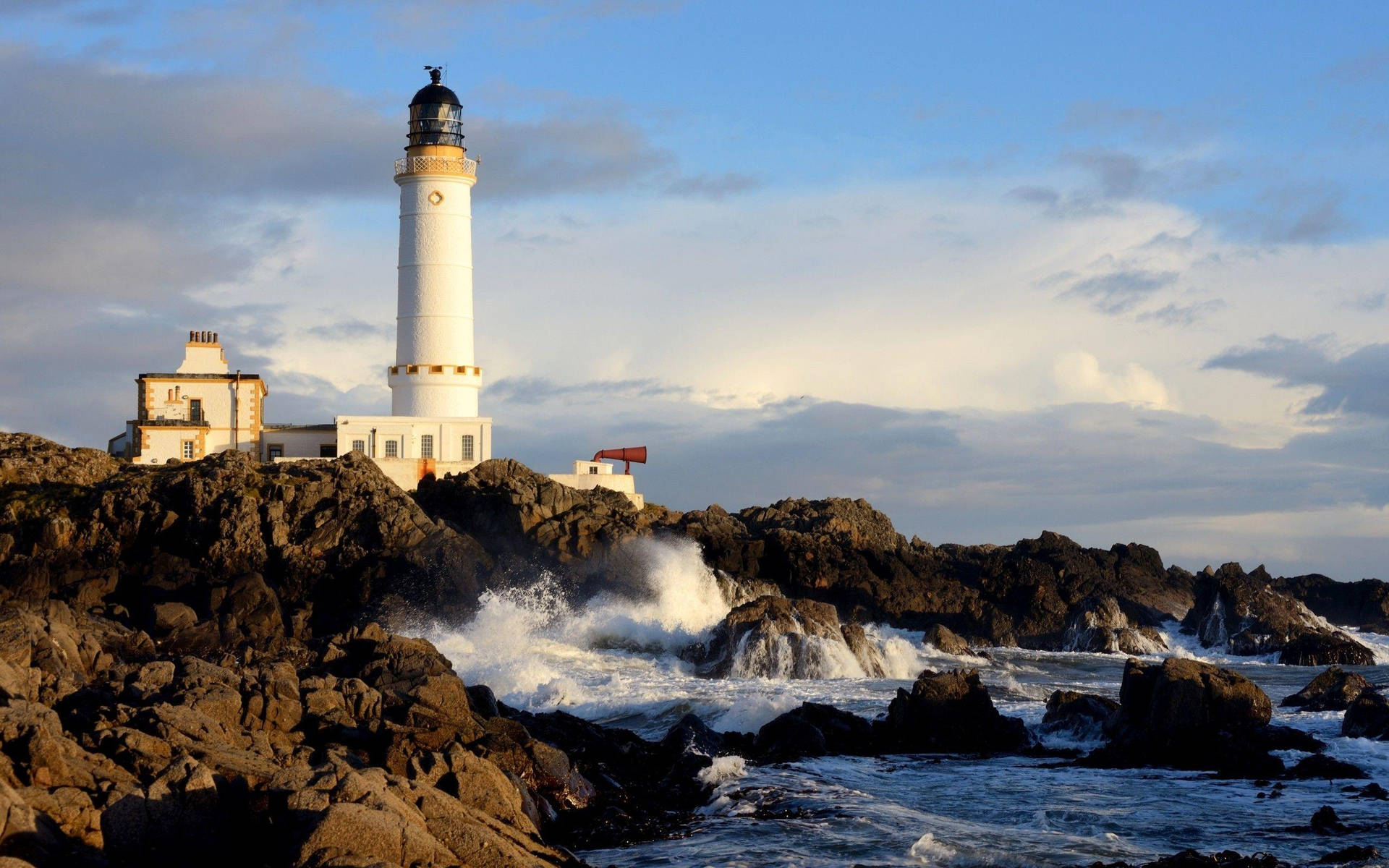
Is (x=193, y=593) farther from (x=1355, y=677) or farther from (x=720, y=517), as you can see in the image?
(x=1355, y=677)

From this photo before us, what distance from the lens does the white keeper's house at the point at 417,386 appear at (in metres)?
40.2

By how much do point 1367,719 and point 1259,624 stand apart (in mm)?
18145

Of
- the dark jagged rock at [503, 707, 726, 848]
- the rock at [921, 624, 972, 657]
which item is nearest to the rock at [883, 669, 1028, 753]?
the dark jagged rock at [503, 707, 726, 848]

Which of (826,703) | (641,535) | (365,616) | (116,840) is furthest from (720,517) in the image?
(116,840)

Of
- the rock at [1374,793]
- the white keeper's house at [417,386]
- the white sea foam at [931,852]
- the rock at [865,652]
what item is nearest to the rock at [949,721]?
the rock at [1374,793]

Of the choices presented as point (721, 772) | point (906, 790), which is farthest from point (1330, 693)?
point (721, 772)

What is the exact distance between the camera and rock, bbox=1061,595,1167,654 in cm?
3672

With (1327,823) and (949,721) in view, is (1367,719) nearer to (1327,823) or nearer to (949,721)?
(949,721)

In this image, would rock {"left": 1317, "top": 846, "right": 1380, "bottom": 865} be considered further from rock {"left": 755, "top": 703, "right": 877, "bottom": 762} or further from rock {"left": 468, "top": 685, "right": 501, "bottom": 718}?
rock {"left": 468, "top": 685, "right": 501, "bottom": 718}

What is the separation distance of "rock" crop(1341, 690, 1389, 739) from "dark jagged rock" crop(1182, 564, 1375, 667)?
47.2ft

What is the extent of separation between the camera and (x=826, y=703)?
2248cm

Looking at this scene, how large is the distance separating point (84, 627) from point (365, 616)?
32.1 feet

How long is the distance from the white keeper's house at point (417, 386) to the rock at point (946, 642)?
11.0 m

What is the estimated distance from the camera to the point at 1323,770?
18047 mm
